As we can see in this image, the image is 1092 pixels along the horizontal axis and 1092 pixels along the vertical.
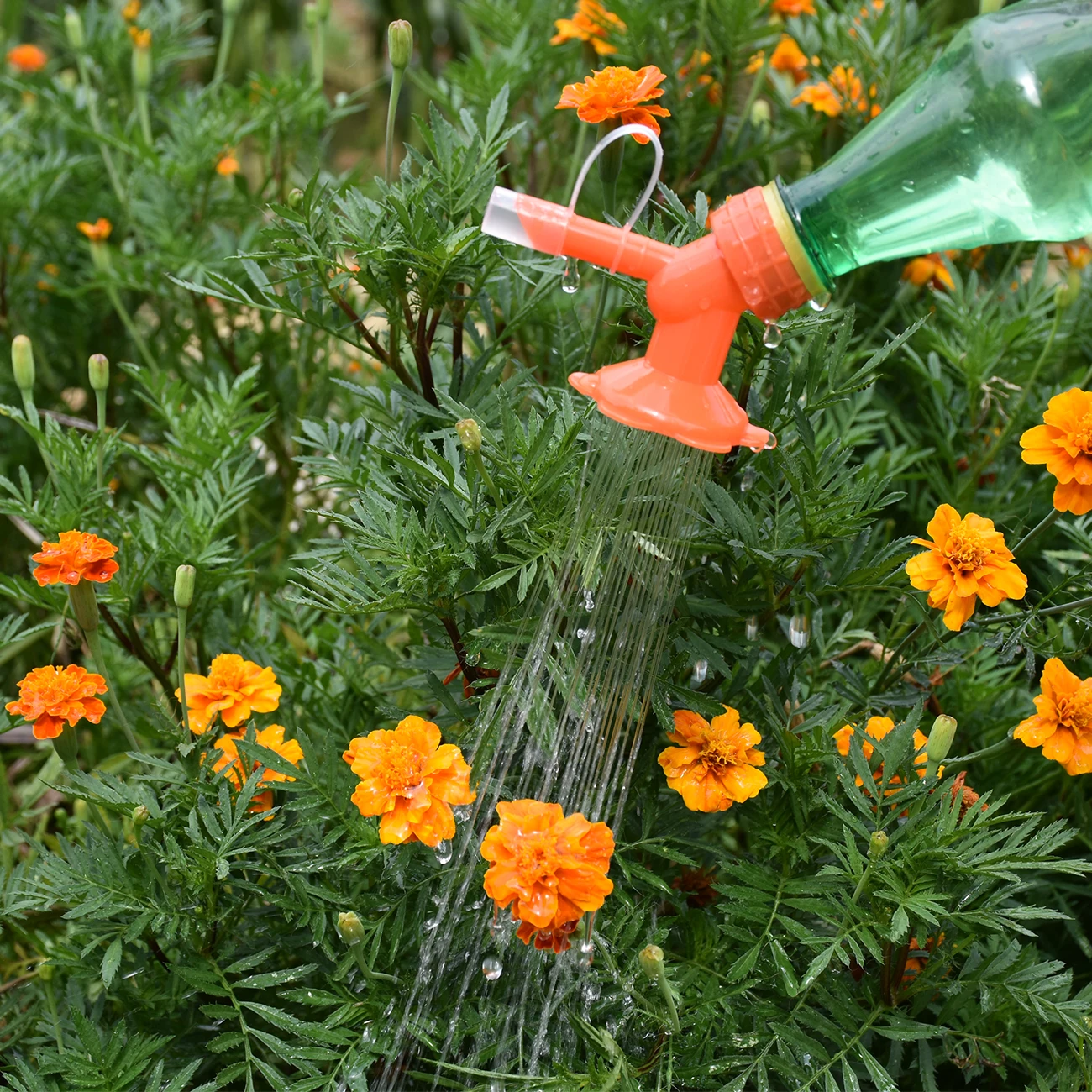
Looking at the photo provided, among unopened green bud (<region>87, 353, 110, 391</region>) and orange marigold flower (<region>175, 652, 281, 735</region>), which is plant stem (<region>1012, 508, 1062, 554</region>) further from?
unopened green bud (<region>87, 353, 110, 391</region>)

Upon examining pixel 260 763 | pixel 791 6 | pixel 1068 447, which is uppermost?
pixel 791 6

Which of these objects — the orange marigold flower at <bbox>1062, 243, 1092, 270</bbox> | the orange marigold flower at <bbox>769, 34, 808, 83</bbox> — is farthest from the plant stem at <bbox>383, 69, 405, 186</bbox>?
the orange marigold flower at <bbox>1062, 243, 1092, 270</bbox>

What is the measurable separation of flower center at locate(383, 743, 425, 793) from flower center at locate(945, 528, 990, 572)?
0.31m

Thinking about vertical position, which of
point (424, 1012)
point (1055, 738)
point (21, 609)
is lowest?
point (21, 609)

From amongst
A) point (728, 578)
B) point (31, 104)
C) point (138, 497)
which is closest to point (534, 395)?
point (728, 578)

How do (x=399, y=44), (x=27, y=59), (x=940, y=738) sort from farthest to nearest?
(x=27, y=59), (x=399, y=44), (x=940, y=738)

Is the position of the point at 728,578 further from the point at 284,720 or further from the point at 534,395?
the point at 284,720

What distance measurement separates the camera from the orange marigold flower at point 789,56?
113 centimetres

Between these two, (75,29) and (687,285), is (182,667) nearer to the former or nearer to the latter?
(687,285)

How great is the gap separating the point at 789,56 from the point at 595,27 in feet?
0.80

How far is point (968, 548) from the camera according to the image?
0.63 metres

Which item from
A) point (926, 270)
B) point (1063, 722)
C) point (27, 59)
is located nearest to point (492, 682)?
point (1063, 722)

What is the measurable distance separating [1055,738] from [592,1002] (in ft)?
0.98

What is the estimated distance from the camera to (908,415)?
3.49 feet
